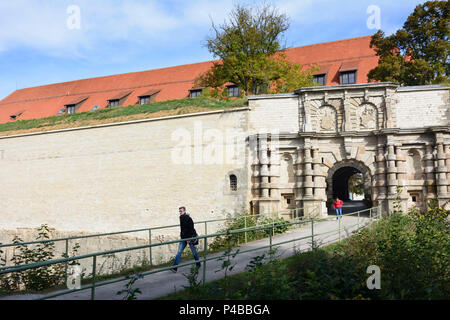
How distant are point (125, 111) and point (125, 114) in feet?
1.61

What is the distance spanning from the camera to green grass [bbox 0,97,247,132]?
65.3 ft

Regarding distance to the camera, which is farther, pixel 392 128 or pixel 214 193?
pixel 214 193

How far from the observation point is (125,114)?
2169 cm

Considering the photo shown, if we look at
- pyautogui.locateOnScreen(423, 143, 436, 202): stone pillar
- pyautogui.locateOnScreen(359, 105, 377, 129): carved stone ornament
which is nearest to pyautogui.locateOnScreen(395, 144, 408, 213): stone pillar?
pyautogui.locateOnScreen(423, 143, 436, 202): stone pillar

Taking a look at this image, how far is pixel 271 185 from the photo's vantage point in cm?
1775

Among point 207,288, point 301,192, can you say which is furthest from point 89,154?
point 207,288

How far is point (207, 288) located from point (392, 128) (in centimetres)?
1334

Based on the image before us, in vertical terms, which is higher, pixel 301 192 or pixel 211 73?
pixel 211 73

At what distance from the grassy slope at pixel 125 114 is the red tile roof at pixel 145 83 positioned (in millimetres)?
9128
